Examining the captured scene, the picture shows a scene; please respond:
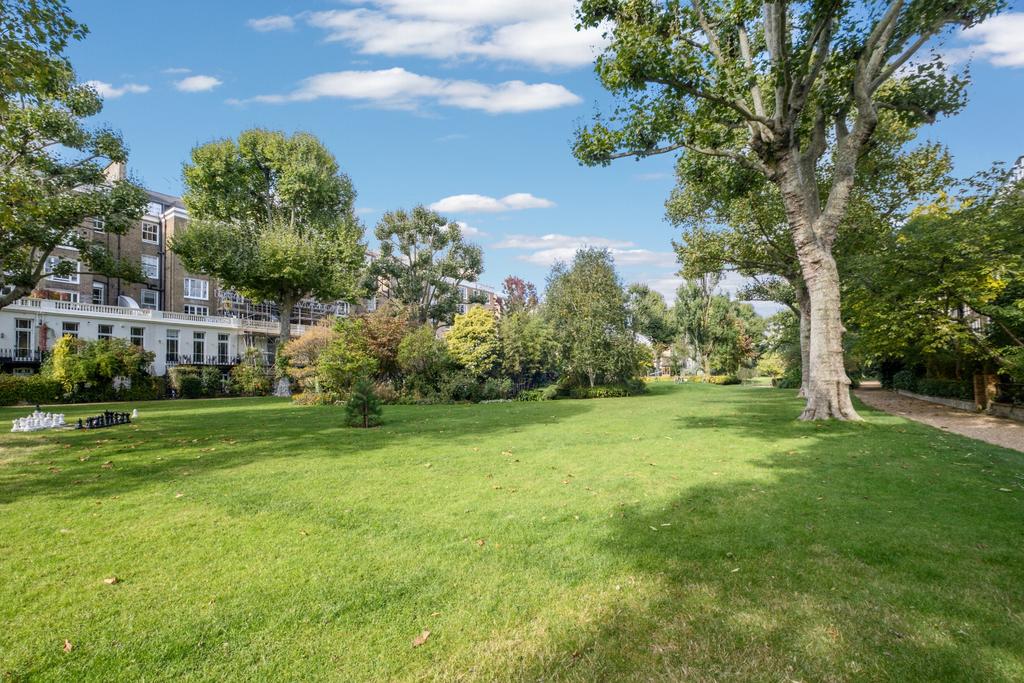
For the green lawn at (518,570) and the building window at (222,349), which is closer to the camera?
the green lawn at (518,570)

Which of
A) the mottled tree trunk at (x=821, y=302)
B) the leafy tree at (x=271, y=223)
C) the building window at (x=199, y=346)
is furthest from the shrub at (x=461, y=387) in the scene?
the building window at (x=199, y=346)

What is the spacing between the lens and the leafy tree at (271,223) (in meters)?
28.8

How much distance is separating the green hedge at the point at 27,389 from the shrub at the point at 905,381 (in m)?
41.1

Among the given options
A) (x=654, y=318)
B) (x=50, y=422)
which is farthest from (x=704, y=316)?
(x=50, y=422)

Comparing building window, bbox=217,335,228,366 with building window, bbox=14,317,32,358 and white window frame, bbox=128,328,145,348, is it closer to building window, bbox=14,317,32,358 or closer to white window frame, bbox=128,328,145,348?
white window frame, bbox=128,328,145,348

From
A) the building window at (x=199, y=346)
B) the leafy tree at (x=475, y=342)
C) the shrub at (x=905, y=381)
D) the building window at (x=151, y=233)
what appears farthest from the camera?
the building window at (x=151, y=233)

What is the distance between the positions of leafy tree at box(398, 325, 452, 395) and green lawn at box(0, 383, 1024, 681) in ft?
52.0

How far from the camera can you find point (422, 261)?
127 feet

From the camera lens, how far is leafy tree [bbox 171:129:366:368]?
28766 mm

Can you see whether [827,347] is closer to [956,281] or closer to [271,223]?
[956,281]

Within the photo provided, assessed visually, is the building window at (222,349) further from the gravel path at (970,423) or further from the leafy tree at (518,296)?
the gravel path at (970,423)

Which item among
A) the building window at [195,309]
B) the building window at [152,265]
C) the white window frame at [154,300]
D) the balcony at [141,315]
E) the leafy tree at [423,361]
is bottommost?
the leafy tree at [423,361]

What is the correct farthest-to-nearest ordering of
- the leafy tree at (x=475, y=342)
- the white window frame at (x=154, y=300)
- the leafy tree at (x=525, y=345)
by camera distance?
1. the white window frame at (x=154, y=300)
2. the leafy tree at (x=525, y=345)
3. the leafy tree at (x=475, y=342)

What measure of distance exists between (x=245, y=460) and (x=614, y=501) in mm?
6168
